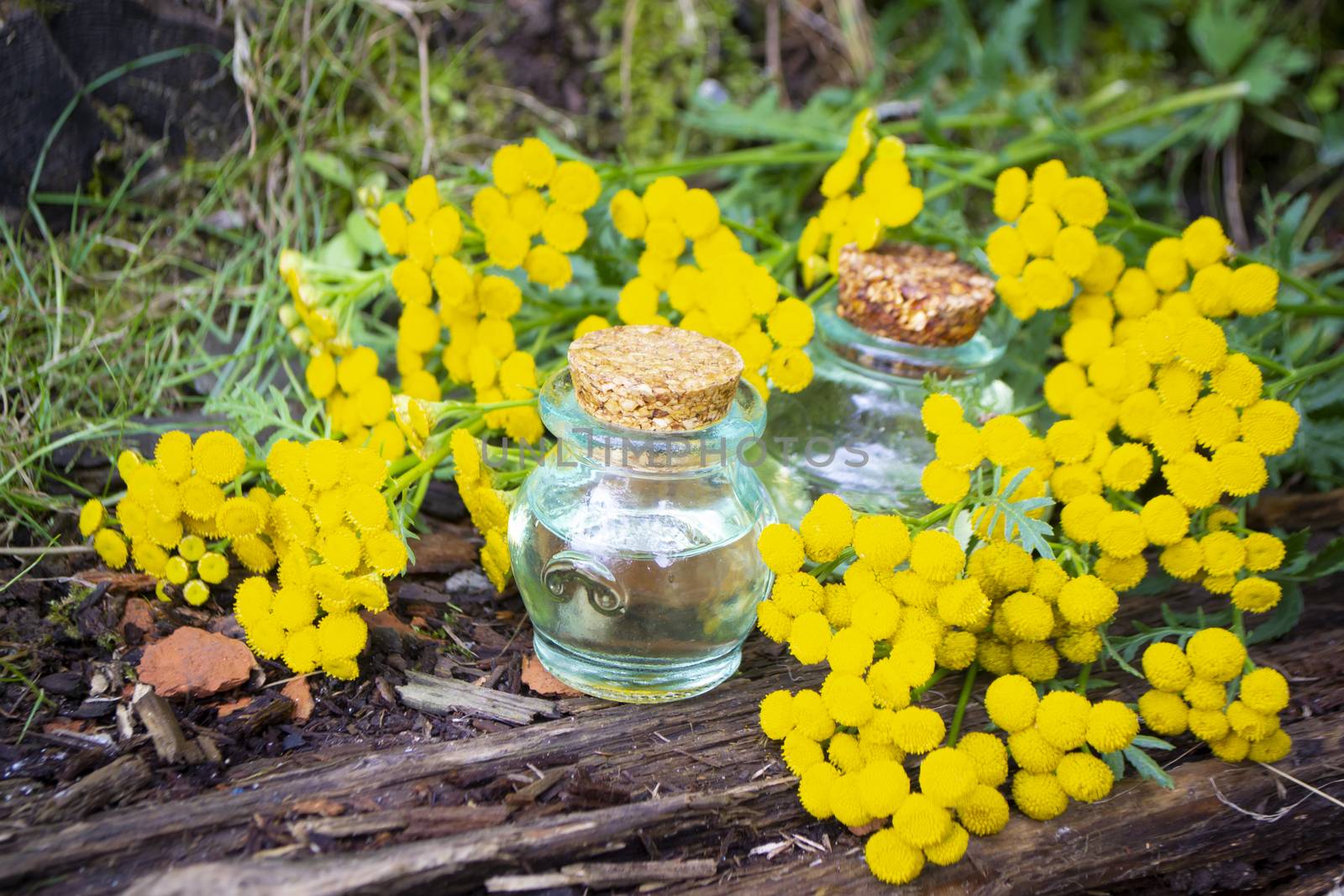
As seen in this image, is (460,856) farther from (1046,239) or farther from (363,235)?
(363,235)

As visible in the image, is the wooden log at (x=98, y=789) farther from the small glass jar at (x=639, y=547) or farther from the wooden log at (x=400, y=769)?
the small glass jar at (x=639, y=547)

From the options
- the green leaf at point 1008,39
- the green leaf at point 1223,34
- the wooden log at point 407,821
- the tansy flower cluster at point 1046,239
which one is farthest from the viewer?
the green leaf at point 1223,34

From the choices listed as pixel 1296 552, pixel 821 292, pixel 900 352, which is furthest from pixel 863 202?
pixel 1296 552

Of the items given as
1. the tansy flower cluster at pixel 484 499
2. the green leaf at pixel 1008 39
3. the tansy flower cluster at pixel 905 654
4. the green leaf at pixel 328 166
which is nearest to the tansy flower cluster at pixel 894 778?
the tansy flower cluster at pixel 905 654

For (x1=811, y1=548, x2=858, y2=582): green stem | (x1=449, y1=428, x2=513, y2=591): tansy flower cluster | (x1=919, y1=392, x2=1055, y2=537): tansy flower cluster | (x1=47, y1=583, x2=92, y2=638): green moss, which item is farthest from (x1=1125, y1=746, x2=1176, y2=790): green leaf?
(x1=47, y1=583, x2=92, y2=638): green moss

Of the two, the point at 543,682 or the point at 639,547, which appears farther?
the point at 543,682

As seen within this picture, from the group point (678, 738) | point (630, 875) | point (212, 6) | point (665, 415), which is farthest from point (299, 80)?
point (630, 875)
